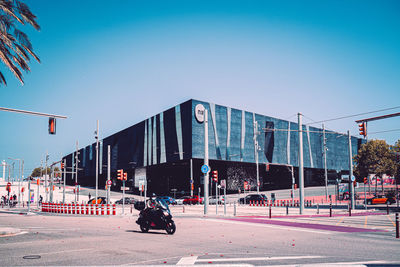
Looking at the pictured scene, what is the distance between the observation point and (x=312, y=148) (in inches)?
3597

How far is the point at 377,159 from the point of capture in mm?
62750

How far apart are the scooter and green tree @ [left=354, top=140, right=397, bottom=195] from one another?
58.1m

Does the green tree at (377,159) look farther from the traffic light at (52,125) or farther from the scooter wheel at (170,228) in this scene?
the traffic light at (52,125)

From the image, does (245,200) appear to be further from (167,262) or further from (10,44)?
(167,262)

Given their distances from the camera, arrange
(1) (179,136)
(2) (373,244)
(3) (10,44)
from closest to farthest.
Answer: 1. (2) (373,244)
2. (3) (10,44)
3. (1) (179,136)

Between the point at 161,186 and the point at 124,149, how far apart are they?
1442cm

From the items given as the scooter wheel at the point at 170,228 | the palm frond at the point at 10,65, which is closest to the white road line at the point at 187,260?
the scooter wheel at the point at 170,228

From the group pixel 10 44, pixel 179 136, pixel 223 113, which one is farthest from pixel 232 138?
pixel 10 44

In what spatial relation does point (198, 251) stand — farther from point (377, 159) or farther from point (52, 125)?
point (377, 159)

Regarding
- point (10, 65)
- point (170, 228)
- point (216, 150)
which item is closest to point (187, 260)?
point (170, 228)

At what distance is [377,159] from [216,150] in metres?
29.9

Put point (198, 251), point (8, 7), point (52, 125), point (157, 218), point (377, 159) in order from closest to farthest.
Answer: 1. point (198, 251)
2. point (157, 218)
3. point (8, 7)
4. point (52, 125)
5. point (377, 159)

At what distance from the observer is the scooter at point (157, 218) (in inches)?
579

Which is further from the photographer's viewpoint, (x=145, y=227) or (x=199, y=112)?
(x=199, y=112)
